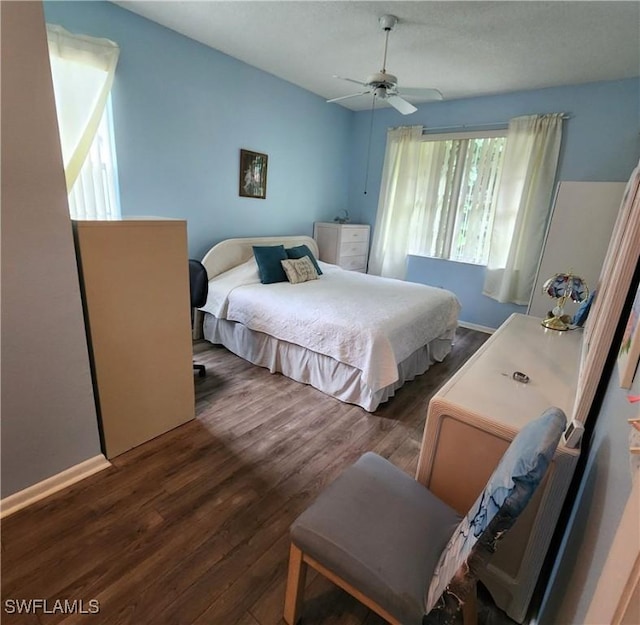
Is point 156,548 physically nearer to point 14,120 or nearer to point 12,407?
point 12,407

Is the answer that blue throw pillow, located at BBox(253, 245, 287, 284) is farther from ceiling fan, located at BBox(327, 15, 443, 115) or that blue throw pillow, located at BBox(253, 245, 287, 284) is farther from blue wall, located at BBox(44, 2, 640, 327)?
ceiling fan, located at BBox(327, 15, 443, 115)

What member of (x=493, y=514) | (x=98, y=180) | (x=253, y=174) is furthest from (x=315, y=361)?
(x=253, y=174)

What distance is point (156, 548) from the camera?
1.47 metres

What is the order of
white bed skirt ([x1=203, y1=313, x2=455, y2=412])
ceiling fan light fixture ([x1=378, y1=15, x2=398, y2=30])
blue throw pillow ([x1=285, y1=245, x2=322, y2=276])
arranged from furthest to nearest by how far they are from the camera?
blue throw pillow ([x1=285, y1=245, x2=322, y2=276]), white bed skirt ([x1=203, y1=313, x2=455, y2=412]), ceiling fan light fixture ([x1=378, y1=15, x2=398, y2=30])

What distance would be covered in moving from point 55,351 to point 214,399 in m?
1.17

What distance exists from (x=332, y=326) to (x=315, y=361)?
1.17 ft

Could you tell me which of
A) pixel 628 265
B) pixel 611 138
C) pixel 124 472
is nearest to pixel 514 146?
pixel 611 138

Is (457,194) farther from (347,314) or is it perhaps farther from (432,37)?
(347,314)

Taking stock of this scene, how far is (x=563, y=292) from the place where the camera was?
2148mm

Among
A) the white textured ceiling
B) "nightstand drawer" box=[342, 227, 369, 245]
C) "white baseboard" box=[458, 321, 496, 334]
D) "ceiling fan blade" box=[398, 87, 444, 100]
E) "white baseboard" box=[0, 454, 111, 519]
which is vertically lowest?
"white baseboard" box=[0, 454, 111, 519]

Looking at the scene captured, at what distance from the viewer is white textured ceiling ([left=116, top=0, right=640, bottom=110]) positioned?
2.39 metres

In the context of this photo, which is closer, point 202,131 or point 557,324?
point 557,324

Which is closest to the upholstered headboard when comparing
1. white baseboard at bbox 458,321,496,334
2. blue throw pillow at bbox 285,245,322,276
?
blue throw pillow at bbox 285,245,322,276

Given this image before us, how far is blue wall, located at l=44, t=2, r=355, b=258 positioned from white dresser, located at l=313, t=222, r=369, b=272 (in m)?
0.28
